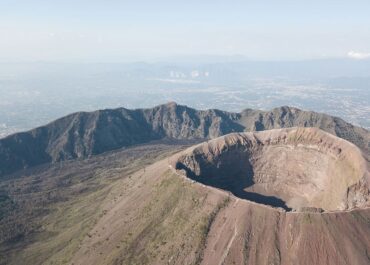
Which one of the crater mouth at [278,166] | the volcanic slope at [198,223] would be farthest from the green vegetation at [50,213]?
the crater mouth at [278,166]

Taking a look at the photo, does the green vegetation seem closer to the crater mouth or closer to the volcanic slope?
the volcanic slope

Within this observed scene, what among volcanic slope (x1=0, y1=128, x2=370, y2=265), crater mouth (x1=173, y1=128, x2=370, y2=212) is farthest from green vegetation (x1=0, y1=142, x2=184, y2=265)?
crater mouth (x1=173, y1=128, x2=370, y2=212)

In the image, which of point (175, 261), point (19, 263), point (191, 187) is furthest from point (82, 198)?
point (175, 261)

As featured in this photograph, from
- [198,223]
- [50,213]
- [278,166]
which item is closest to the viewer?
[198,223]

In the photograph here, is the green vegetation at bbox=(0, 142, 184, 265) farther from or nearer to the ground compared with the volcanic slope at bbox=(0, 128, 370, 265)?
nearer to the ground

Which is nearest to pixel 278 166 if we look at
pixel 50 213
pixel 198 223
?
pixel 198 223

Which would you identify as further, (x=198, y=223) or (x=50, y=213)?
(x=50, y=213)

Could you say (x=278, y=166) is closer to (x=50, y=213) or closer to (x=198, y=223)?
(x=198, y=223)

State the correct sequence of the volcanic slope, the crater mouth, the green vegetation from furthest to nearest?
the crater mouth → the green vegetation → the volcanic slope
